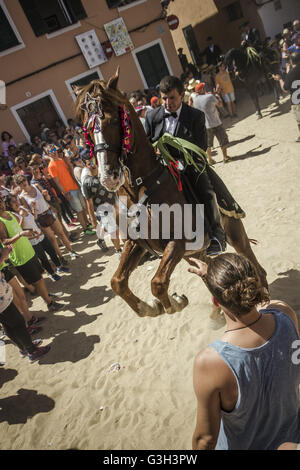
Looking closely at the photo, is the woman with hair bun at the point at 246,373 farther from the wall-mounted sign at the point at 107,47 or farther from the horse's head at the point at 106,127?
the wall-mounted sign at the point at 107,47

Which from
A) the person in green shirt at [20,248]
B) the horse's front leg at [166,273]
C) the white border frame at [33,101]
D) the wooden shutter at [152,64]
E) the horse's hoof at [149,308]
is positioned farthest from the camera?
the wooden shutter at [152,64]

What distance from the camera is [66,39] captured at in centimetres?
1556

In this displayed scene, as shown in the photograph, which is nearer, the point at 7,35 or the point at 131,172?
the point at 131,172

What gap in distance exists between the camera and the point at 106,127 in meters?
2.80

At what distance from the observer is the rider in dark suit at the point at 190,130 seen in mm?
3596

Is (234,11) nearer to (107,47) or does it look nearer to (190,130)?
(107,47)

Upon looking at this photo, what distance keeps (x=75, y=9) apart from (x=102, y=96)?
16.1 meters

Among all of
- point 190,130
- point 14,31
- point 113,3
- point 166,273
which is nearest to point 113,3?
point 113,3

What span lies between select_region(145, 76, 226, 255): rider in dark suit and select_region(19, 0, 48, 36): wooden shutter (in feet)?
47.7

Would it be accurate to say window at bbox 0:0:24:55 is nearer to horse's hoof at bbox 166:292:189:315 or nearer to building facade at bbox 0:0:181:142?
building facade at bbox 0:0:181:142

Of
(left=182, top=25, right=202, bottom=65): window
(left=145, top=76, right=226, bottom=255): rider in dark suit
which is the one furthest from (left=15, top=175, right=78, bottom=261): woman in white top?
(left=182, top=25, right=202, bottom=65): window

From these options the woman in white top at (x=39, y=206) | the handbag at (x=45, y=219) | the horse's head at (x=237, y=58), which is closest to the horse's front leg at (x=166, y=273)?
the woman in white top at (x=39, y=206)

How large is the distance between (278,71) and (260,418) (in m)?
17.1
